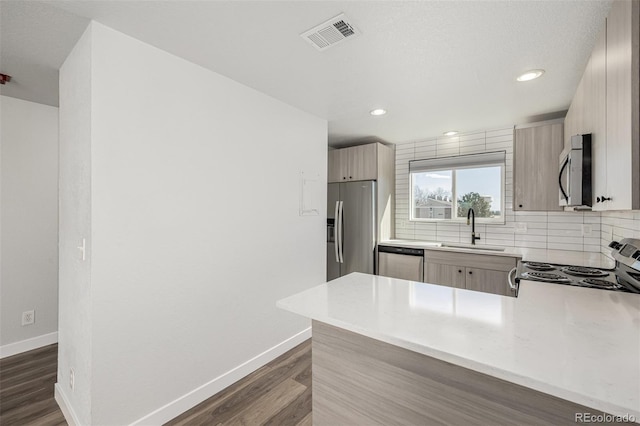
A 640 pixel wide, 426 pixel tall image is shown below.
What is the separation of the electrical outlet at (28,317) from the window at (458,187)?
463 centimetres

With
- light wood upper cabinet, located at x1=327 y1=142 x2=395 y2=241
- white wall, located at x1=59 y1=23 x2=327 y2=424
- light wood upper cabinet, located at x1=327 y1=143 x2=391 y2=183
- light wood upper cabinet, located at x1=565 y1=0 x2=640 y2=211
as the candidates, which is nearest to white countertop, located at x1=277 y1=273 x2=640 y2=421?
light wood upper cabinet, located at x1=565 y1=0 x2=640 y2=211

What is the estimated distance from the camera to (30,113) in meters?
2.65

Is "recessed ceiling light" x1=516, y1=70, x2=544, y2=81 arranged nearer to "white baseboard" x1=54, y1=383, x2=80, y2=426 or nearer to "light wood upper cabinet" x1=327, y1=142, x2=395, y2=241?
"light wood upper cabinet" x1=327, y1=142, x2=395, y2=241

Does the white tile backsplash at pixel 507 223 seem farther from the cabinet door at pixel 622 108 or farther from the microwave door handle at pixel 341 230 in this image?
the cabinet door at pixel 622 108

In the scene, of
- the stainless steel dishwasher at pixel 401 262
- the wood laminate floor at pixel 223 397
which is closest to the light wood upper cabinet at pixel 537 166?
the stainless steel dishwasher at pixel 401 262

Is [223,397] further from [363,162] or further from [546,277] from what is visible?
[363,162]

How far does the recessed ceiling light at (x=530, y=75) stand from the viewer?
207 centimetres

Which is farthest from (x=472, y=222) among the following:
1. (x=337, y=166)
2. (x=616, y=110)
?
(x=616, y=110)

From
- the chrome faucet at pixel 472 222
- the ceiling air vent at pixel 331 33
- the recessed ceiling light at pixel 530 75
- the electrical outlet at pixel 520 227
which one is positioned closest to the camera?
the ceiling air vent at pixel 331 33

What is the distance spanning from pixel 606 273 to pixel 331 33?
8.32 ft

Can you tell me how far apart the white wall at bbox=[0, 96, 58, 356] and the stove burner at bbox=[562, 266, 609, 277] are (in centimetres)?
466

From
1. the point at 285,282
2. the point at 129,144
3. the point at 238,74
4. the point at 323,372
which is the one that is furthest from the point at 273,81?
the point at 323,372

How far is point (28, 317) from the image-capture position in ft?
8.69

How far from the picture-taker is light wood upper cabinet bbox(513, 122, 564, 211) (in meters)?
2.85
